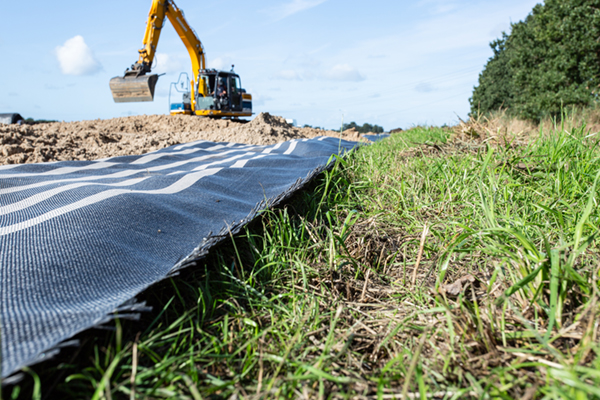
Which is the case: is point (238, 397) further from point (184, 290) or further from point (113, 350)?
point (184, 290)

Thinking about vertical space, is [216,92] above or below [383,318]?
above

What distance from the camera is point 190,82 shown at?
11.6 m

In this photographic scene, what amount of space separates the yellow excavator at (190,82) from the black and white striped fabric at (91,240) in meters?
7.08

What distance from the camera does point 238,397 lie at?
2.38 ft

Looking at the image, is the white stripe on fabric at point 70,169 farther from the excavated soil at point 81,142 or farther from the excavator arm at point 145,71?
the excavator arm at point 145,71

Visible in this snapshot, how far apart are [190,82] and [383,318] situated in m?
12.1

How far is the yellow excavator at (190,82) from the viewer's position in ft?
27.4

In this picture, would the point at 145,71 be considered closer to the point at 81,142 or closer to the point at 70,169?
the point at 81,142

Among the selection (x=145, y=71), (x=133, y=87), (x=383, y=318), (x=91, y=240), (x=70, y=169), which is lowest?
(x=383, y=318)

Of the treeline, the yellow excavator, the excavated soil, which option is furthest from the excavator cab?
the treeline

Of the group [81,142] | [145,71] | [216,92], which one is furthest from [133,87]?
[81,142]

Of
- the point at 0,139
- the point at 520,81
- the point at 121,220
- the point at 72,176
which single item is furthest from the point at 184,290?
the point at 520,81

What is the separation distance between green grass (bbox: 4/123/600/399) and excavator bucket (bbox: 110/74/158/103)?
316 inches

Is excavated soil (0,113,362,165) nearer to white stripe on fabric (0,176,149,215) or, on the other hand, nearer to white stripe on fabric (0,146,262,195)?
white stripe on fabric (0,146,262,195)
